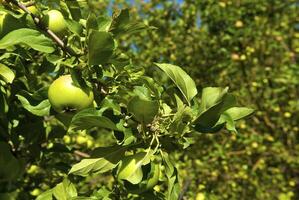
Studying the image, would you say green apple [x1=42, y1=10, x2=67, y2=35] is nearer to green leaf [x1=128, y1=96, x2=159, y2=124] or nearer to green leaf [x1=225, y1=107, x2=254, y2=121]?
green leaf [x1=128, y1=96, x2=159, y2=124]

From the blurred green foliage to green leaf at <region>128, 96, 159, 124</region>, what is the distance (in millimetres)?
3094

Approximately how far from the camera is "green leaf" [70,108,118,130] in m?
1.16

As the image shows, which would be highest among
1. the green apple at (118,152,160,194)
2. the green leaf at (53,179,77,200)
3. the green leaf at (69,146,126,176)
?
the green leaf at (69,146,126,176)

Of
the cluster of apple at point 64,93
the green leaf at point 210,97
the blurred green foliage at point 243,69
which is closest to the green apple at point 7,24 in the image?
the cluster of apple at point 64,93

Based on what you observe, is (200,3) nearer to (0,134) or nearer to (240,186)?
(240,186)

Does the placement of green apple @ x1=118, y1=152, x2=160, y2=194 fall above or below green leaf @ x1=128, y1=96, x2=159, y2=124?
below

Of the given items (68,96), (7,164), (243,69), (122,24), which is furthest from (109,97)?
(243,69)

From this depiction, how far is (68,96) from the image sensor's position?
4.09ft

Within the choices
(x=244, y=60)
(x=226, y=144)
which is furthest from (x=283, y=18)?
(x=226, y=144)

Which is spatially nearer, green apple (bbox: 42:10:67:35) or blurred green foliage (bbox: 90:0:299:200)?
green apple (bbox: 42:10:67:35)

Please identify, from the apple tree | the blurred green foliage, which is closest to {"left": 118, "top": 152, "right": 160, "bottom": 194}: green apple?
the apple tree

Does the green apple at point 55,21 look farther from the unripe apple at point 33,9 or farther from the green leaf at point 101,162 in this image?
the green leaf at point 101,162

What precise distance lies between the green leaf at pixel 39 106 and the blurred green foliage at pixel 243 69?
3043 mm

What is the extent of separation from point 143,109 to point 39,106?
37cm
